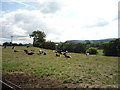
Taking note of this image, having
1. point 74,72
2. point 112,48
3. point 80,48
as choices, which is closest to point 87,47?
point 80,48

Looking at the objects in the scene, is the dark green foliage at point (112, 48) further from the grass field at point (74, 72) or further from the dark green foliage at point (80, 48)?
the grass field at point (74, 72)

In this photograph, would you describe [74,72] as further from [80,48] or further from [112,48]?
[80,48]

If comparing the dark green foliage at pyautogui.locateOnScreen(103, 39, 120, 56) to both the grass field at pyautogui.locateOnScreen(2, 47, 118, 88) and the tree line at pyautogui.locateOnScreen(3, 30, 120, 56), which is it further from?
the grass field at pyautogui.locateOnScreen(2, 47, 118, 88)

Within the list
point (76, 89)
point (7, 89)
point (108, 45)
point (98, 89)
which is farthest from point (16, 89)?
point (108, 45)

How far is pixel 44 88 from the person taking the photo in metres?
7.59

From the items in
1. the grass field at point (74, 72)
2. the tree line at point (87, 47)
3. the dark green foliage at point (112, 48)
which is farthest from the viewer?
the tree line at point (87, 47)

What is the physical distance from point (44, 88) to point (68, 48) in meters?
46.3

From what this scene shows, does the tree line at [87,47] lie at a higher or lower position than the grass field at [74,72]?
higher

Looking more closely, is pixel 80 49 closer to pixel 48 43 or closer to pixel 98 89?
pixel 48 43

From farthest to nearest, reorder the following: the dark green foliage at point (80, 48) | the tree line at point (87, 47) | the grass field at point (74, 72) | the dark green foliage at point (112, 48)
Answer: the dark green foliage at point (80, 48) → the tree line at point (87, 47) → the dark green foliage at point (112, 48) → the grass field at point (74, 72)

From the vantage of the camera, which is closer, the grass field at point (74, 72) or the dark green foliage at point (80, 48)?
the grass field at point (74, 72)

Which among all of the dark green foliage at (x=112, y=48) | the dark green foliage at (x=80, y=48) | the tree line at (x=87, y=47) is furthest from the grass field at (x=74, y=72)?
the dark green foliage at (x=80, y=48)

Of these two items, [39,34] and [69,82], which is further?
[39,34]

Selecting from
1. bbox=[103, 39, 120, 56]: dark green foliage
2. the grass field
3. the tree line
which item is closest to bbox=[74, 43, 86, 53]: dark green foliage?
the tree line
